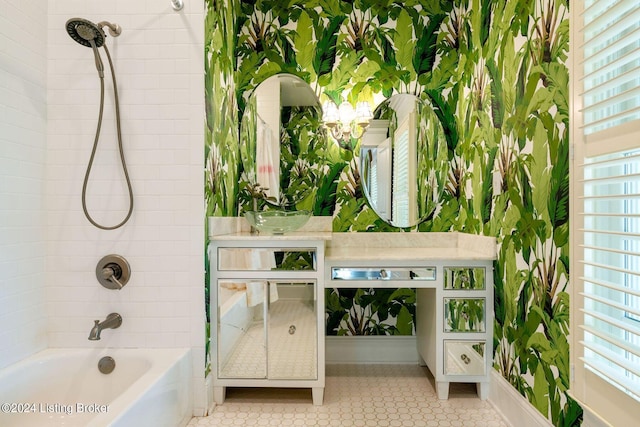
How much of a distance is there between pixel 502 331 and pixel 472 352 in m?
0.24

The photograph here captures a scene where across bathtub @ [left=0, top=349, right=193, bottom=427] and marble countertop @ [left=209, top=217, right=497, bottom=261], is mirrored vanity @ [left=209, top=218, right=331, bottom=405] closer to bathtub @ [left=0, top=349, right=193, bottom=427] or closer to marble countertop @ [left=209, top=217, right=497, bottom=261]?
marble countertop @ [left=209, top=217, right=497, bottom=261]

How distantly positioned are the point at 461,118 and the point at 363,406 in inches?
74.7

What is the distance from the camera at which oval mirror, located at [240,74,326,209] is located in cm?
287

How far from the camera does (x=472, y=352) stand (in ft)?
7.65

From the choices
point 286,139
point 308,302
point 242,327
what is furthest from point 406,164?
point 242,327

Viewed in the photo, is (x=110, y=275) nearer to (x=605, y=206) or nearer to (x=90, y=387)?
(x=90, y=387)

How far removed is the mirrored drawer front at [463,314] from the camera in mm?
2322

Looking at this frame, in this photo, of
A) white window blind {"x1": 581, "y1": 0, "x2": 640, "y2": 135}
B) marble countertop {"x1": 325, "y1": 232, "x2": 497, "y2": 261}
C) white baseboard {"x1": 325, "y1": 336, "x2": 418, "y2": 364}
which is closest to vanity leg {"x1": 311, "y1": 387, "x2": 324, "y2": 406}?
white baseboard {"x1": 325, "y1": 336, "x2": 418, "y2": 364}

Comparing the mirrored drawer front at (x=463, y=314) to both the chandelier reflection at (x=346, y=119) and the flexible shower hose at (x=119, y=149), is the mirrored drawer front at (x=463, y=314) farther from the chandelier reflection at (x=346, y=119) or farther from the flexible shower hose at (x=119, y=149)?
the flexible shower hose at (x=119, y=149)

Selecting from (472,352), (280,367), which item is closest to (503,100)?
(472,352)

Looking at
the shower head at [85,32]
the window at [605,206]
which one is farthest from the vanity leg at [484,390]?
the shower head at [85,32]

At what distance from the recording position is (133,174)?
2.14 m

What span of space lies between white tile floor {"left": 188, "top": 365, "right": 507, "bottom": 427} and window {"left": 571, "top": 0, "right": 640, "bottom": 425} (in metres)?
0.83

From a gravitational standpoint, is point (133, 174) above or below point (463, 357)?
above
